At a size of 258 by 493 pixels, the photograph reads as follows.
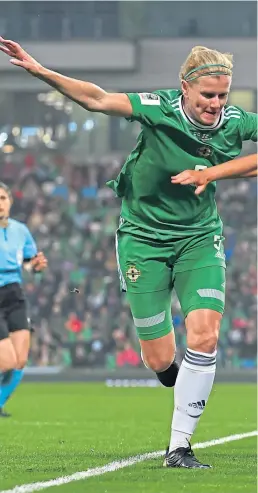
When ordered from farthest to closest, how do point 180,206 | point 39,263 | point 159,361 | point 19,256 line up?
1. point 19,256
2. point 39,263
3. point 159,361
4. point 180,206

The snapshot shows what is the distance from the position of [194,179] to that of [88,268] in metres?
20.0

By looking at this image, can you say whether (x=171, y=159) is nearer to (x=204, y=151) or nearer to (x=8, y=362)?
(x=204, y=151)

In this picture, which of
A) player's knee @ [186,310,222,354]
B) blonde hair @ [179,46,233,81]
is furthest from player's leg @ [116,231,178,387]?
blonde hair @ [179,46,233,81]

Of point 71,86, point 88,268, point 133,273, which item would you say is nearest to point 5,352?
point 133,273

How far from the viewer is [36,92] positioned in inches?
1296

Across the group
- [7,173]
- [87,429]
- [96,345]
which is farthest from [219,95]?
[7,173]

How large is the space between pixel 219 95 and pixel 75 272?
19.7 meters

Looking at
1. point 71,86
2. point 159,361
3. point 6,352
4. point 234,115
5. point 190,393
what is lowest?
point 6,352

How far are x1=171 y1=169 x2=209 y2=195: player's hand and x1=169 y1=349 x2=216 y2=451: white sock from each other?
1.03m

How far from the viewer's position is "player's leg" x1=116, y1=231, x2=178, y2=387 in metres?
7.73

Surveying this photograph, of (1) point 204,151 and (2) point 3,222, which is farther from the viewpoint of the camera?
(2) point 3,222

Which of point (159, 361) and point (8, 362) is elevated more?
point (159, 361)

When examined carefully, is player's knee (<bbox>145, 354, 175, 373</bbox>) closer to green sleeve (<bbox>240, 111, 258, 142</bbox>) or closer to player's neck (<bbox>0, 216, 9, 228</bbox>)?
green sleeve (<bbox>240, 111, 258, 142</bbox>)

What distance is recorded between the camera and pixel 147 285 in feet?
25.4
